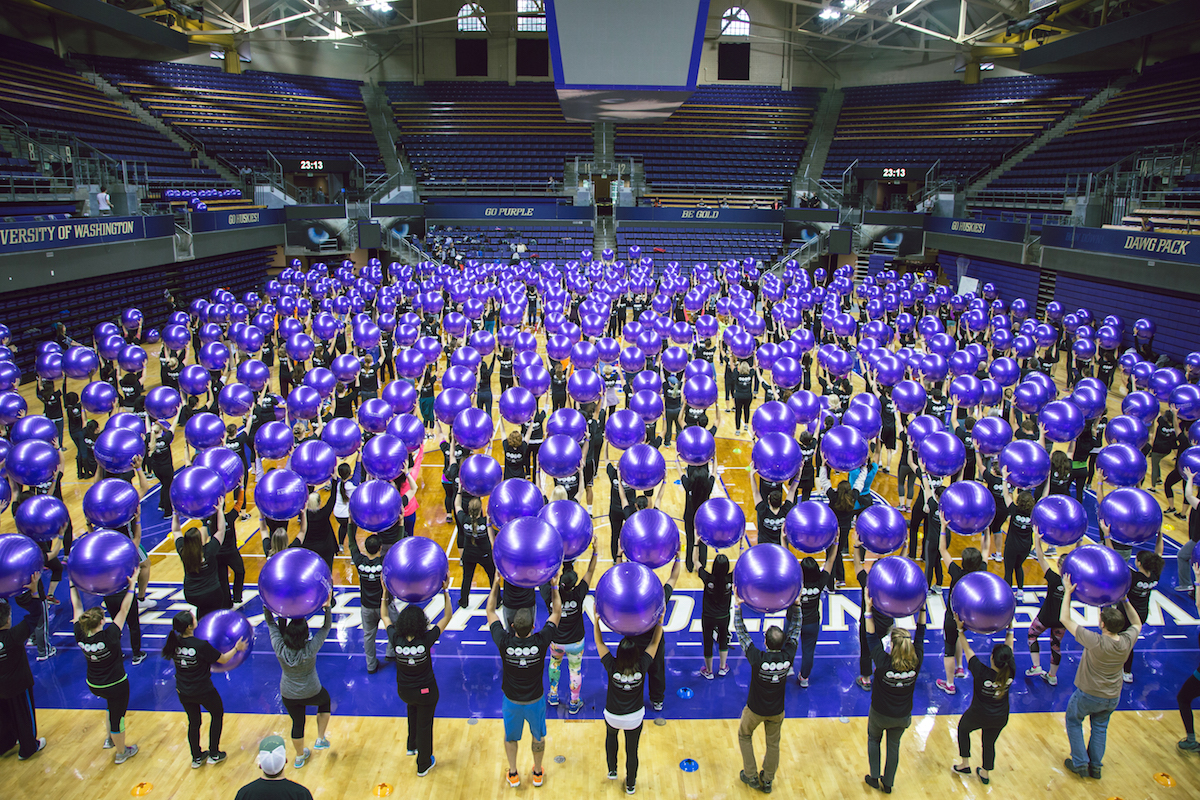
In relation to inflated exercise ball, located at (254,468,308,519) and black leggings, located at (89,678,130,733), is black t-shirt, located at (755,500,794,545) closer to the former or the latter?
inflated exercise ball, located at (254,468,308,519)

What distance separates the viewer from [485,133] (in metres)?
36.8

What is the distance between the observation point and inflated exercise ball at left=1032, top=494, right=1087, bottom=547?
6.56m

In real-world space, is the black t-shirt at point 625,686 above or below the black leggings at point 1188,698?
above

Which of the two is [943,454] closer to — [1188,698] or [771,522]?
[771,522]

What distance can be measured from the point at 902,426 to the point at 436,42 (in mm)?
35922

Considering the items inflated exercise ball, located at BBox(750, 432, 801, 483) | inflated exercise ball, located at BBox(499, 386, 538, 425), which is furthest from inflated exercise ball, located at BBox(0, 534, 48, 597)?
inflated exercise ball, located at BBox(750, 432, 801, 483)

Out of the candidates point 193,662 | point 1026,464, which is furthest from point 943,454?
point 193,662

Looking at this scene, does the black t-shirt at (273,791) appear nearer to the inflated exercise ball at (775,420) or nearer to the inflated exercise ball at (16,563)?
the inflated exercise ball at (16,563)

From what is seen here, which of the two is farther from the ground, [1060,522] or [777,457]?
[777,457]

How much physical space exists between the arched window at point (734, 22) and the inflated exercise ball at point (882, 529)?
36.3 m

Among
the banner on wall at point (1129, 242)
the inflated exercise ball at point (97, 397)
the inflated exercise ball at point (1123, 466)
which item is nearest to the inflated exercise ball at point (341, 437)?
the inflated exercise ball at point (97, 397)

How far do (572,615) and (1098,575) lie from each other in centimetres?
393

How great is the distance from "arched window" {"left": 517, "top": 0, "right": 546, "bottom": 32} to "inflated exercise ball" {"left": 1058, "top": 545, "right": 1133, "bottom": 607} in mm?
37486

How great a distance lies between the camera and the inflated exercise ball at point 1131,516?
6.68 meters
